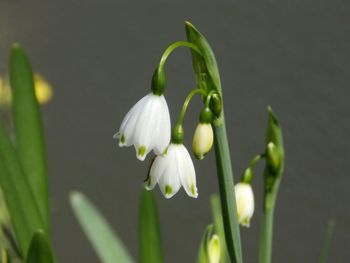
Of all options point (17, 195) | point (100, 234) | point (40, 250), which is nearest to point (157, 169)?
point (40, 250)

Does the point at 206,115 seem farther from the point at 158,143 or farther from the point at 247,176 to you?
the point at 247,176

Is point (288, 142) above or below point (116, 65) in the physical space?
below

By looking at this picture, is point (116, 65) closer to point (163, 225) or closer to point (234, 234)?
point (163, 225)

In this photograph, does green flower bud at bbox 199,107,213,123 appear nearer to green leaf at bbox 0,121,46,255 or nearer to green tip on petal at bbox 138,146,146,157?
green tip on petal at bbox 138,146,146,157

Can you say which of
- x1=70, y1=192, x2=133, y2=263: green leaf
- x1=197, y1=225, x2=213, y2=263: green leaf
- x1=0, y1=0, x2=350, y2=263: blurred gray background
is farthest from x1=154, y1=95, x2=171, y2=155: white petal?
x1=0, y1=0, x2=350, y2=263: blurred gray background

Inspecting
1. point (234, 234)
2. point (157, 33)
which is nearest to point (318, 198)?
point (157, 33)

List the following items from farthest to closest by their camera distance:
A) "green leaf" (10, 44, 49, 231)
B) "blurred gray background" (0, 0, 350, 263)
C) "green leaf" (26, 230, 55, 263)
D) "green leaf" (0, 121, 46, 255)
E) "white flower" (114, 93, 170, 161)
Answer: "blurred gray background" (0, 0, 350, 263)
"green leaf" (10, 44, 49, 231)
"green leaf" (0, 121, 46, 255)
"green leaf" (26, 230, 55, 263)
"white flower" (114, 93, 170, 161)

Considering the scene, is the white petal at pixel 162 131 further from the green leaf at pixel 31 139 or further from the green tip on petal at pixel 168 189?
the green leaf at pixel 31 139
